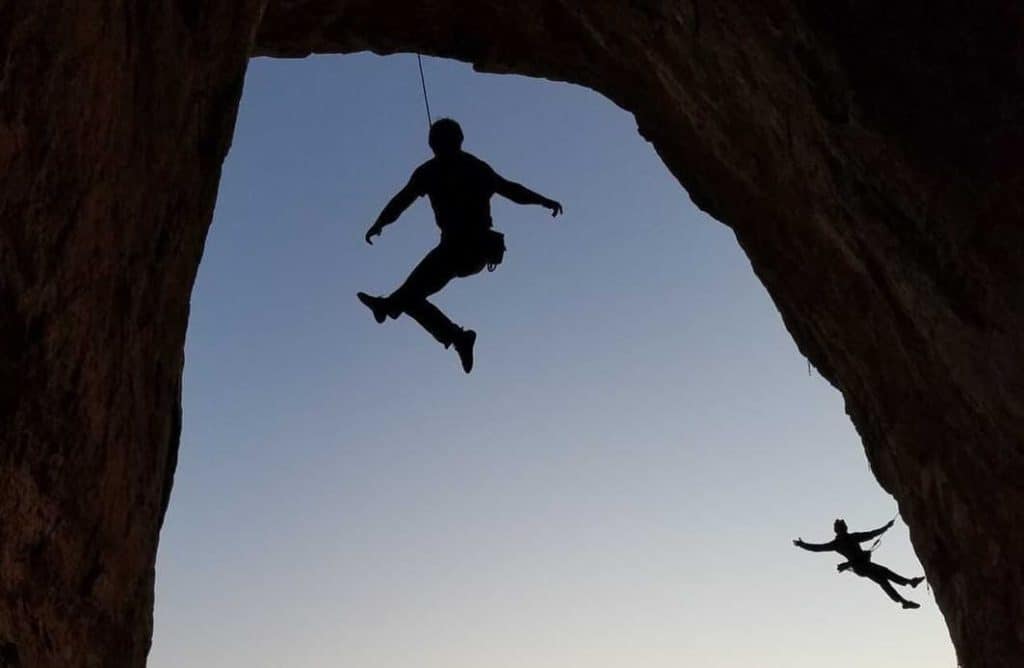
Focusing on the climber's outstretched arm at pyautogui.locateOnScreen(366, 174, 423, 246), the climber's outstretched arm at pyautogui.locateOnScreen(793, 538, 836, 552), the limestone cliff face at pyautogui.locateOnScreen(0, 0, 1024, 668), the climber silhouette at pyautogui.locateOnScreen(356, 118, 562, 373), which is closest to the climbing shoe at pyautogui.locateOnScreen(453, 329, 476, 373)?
the climber silhouette at pyautogui.locateOnScreen(356, 118, 562, 373)

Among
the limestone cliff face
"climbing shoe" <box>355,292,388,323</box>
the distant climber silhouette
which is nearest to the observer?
the limestone cliff face

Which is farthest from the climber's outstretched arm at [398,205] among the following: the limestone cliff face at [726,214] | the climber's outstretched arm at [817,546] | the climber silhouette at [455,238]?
the climber's outstretched arm at [817,546]

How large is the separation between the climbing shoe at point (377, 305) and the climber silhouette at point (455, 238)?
3cm

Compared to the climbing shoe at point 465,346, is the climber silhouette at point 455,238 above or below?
above

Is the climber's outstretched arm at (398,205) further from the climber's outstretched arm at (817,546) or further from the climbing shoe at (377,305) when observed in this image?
the climber's outstretched arm at (817,546)

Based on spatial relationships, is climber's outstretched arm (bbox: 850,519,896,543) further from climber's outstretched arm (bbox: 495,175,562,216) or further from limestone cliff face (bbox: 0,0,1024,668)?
climber's outstretched arm (bbox: 495,175,562,216)

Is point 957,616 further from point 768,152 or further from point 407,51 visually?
point 407,51

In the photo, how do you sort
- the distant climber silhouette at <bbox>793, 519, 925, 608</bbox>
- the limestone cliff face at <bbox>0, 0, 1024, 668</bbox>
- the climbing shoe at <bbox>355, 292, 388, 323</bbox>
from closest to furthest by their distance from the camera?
the limestone cliff face at <bbox>0, 0, 1024, 668</bbox> → the climbing shoe at <bbox>355, 292, 388, 323</bbox> → the distant climber silhouette at <bbox>793, 519, 925, 608</bbox>

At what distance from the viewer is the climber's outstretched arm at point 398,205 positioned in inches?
324

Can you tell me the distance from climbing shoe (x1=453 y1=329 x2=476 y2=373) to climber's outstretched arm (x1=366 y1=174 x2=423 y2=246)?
3.68 ft

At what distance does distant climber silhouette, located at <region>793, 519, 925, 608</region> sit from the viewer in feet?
40.4

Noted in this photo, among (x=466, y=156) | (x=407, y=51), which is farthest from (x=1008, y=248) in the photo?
(x=407, y=51)

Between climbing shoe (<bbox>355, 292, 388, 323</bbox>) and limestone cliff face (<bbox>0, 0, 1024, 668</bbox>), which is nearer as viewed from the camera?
limestone cliff face (<bbox>0, 0, 1024, 668</bbox>)

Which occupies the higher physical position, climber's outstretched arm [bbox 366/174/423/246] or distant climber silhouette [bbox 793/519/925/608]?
climber's outstretched arm [bbox 366/174/423/246]
